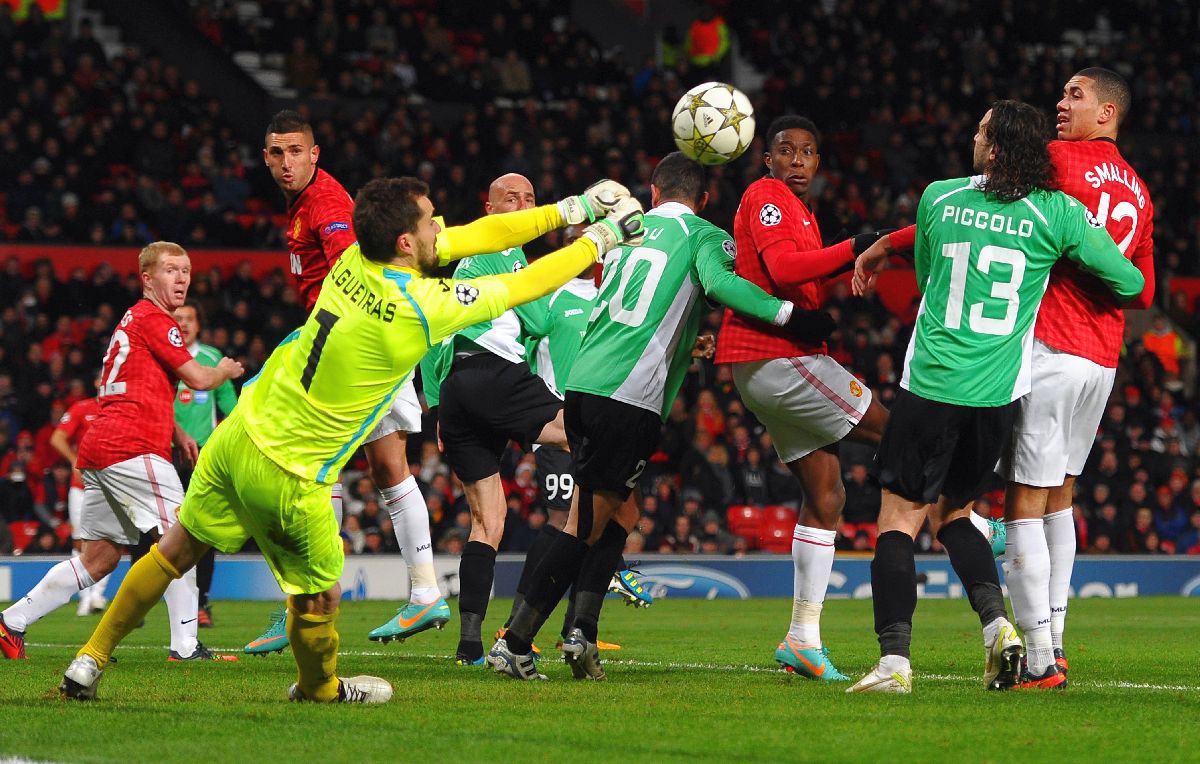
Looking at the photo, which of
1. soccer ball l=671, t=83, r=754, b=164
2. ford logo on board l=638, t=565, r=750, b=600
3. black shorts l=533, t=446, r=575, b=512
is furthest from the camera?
ford logo on board l=638, t=565, r=750, b=600

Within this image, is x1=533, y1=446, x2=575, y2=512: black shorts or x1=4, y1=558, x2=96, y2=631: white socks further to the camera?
x1=533, y1=446, x2=575, y2=512: black shorts

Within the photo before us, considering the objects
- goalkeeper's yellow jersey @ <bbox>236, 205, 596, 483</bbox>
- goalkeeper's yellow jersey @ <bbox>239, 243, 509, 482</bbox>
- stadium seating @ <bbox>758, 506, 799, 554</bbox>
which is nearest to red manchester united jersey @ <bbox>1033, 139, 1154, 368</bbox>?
goalkeeper's yellow jersey @ <bbox>236, 205, 596, 483</bbox>

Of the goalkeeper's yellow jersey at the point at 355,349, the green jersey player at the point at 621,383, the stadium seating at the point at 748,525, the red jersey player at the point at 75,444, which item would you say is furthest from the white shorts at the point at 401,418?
the stadium seating at the point at 748,525

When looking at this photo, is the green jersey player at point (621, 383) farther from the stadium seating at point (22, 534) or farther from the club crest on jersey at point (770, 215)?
the stadium seating at point (22, 534)

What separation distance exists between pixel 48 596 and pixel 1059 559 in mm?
5343

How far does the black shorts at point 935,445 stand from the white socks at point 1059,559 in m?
0.83

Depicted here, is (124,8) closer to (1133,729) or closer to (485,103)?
(485,103)

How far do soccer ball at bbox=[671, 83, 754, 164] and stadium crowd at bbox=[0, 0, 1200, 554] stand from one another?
9.95 m

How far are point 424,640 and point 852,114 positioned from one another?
58.1ft

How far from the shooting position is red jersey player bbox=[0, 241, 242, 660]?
8.20 metres

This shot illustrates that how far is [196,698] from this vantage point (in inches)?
238

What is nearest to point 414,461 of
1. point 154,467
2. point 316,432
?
point 154,467

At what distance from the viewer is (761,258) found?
713 centimetres

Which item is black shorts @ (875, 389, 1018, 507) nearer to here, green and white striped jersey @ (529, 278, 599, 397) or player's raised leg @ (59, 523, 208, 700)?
player's raised leg @ (59, 523, 208, 700)
